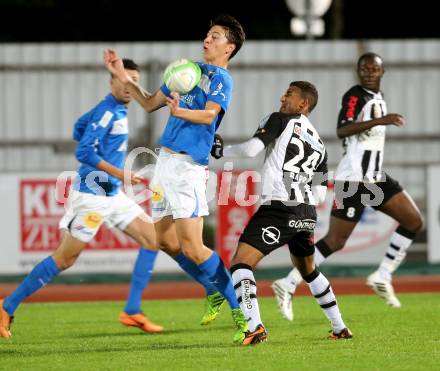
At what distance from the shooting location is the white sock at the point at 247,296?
327 inches

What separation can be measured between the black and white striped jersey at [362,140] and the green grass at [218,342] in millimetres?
1343

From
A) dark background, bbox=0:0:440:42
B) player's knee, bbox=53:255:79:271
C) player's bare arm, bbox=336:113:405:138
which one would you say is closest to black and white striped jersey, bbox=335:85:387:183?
player's bare arm, bbox=336:113:405:138

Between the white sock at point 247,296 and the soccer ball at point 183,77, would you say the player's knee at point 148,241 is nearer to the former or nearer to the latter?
the white sock at point 247,296

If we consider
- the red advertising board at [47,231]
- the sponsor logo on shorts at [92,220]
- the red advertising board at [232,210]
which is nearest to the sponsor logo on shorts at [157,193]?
the sponsor logo on shorts at [92,220]

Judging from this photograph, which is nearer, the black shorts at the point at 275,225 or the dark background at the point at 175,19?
the black shorts at the point at 275,225

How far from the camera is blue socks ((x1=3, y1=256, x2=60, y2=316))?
9312mm

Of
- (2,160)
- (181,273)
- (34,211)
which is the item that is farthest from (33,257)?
(2,160)

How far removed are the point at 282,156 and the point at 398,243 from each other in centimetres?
332

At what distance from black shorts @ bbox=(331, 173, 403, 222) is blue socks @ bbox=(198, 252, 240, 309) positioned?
2.59 m

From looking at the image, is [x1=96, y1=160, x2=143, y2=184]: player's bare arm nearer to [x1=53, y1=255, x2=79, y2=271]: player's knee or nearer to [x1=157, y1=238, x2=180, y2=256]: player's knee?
[x1=157, y1=238, x2=180, y2=256]: player's knee

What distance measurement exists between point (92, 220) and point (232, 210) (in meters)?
5.53

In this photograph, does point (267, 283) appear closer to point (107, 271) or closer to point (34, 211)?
point (107, 271)

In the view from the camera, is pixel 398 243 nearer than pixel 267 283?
Yes

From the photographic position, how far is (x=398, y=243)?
37.6 ft
